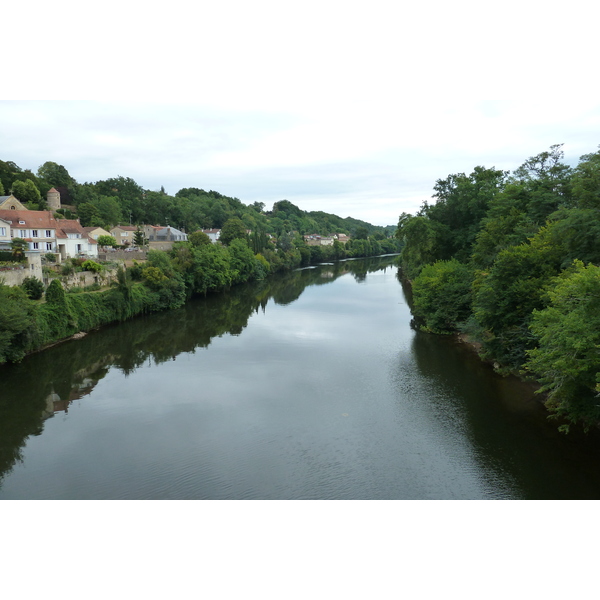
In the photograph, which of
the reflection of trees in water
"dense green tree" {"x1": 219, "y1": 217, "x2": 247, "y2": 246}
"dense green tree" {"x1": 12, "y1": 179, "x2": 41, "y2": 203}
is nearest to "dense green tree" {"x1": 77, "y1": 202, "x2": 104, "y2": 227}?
"dense green tree" {"x1": 12, "y1": 179, "x2": 41, "y2": 203}

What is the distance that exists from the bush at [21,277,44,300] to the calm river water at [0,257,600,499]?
3200 millimetres

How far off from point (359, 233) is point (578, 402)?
101326 millimetres

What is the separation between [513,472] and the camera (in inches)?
447

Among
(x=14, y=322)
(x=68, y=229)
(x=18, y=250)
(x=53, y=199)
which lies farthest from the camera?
(x=53, y=199)

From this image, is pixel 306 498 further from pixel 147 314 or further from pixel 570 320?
pixel 147 314

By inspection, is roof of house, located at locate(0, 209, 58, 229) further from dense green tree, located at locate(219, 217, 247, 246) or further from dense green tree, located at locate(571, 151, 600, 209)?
dense green tree, located at locate(571, 151, 600, 209)

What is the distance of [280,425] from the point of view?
14.1 metres

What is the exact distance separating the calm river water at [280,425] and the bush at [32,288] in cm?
320

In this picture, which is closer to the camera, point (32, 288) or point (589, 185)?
point (589, 185)

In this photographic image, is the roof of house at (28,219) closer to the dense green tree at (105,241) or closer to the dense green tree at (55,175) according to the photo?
the dense green tree at (105,241)

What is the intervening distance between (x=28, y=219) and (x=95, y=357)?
61.8 feet

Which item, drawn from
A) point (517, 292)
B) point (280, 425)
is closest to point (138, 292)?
point (280, 425)

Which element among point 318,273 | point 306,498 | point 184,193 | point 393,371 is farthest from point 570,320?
point 184,193

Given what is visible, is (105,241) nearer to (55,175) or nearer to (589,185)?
(55,175)
